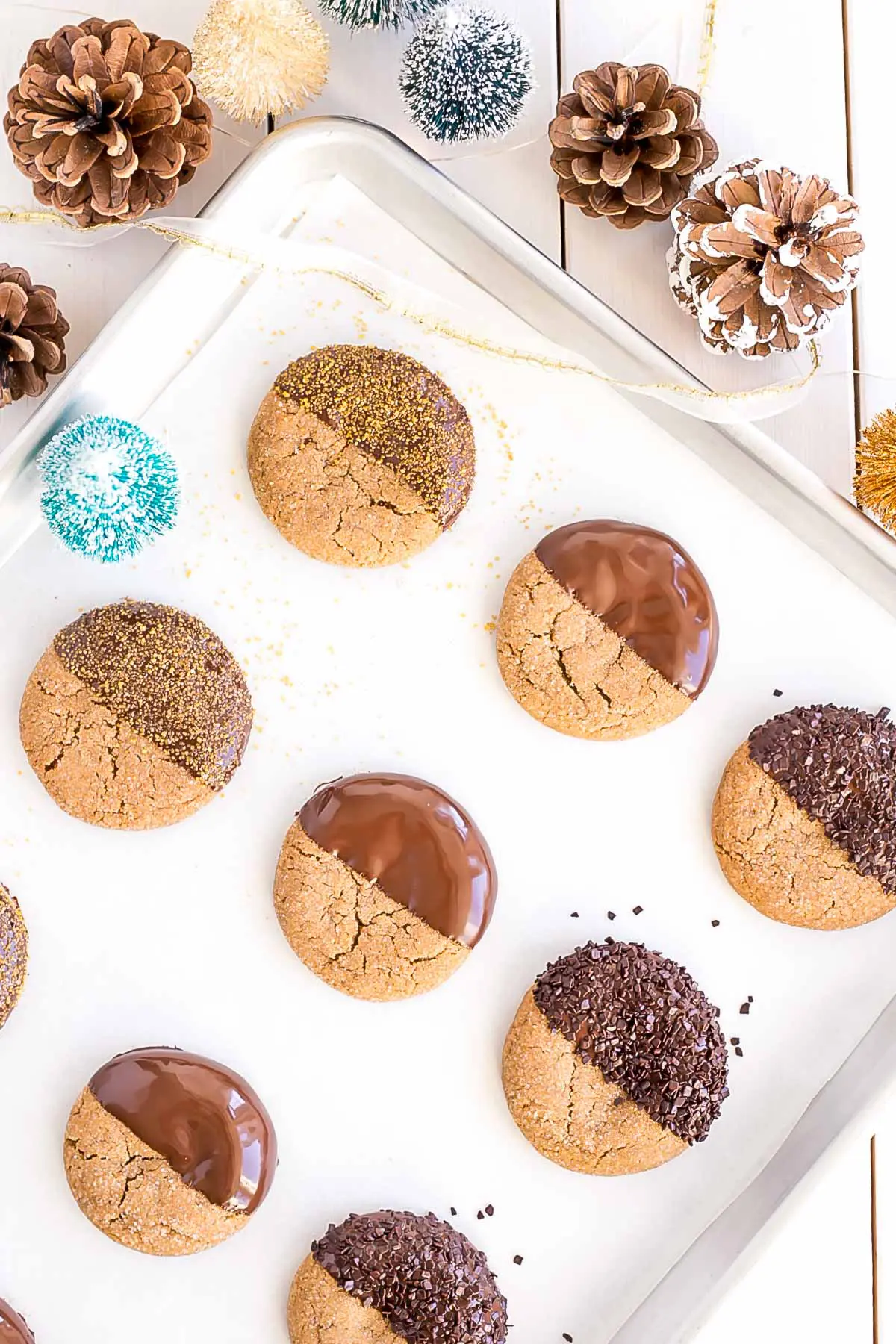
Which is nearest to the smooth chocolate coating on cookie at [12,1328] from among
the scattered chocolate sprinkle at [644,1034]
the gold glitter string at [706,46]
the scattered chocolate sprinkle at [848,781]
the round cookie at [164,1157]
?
the round cookie at [164,1157]

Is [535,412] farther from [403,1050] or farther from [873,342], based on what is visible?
[403,1050]

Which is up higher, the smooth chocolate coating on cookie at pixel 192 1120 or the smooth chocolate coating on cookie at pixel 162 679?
the smooth chocolate coating on cookie at pixel 162 679

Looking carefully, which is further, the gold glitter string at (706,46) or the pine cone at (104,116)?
the gold glitter string at (706,46)

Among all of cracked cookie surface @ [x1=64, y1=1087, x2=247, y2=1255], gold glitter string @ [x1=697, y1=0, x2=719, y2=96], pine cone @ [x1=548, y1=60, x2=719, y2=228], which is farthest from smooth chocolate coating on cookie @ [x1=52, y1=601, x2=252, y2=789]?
gold glitter string @ [x1=697, y1=0, x2=719, y2=96]

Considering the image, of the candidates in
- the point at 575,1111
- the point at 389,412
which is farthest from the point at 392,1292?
the point at 389,412

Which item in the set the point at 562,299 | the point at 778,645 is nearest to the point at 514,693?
the point at 778,645

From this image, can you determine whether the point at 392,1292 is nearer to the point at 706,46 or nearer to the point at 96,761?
A: the point at 96,761

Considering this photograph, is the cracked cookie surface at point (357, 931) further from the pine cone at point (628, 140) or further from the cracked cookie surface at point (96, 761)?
the pine cone at point (628, 140)
